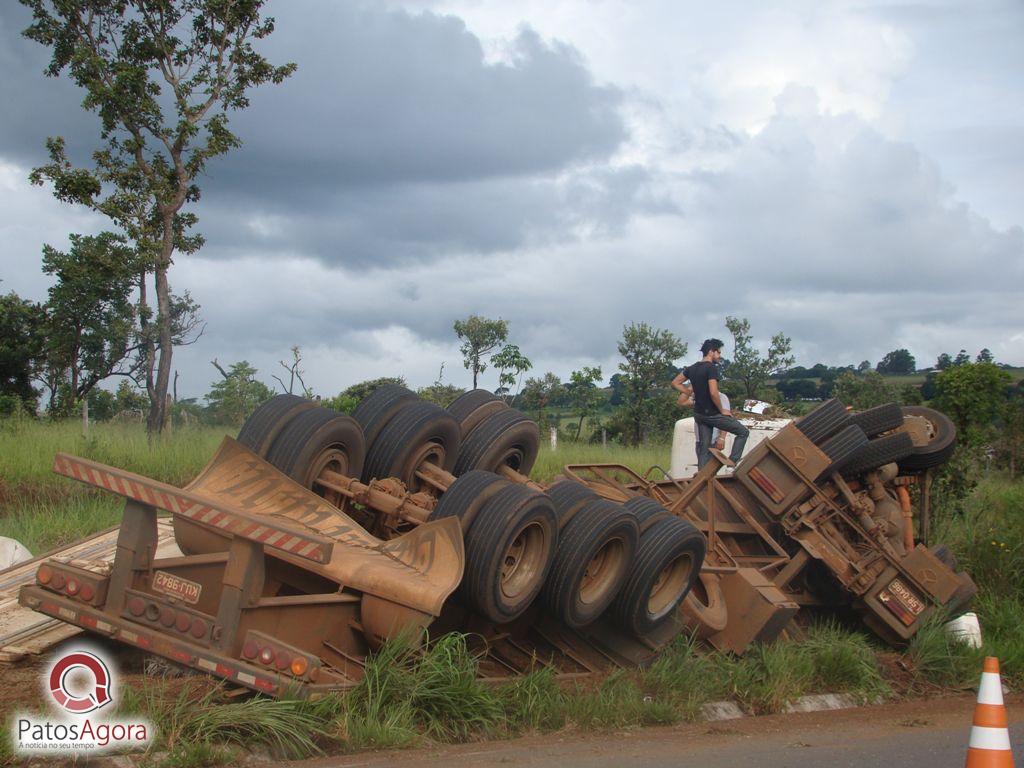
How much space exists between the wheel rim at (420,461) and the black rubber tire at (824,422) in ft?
11.0

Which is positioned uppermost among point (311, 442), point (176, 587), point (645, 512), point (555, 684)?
point (311, 442)

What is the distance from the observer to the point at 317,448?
714 centimetres

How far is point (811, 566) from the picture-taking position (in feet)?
30.4

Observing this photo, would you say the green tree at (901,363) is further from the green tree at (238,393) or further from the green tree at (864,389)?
the green tree at (238,393)

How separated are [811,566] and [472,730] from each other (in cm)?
439

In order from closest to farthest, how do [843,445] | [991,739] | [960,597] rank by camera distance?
1. [991,739]
2. [960,597]
3. [843,445]

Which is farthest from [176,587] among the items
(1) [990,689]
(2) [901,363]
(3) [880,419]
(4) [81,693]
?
(2) [901,363]

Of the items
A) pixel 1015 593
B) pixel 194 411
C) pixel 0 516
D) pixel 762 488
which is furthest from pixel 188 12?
pixel 1015 593

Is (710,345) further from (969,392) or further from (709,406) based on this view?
(969,392)

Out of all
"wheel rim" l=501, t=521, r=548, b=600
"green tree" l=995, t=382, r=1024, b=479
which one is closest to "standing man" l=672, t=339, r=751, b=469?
"wheel rim" l=501, t=521, r=548, b=600

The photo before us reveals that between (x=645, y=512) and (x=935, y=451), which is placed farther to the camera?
(x=935, y=451)

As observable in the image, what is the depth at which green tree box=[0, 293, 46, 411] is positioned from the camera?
84.0 feet

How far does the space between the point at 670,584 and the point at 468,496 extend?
1.85 meters

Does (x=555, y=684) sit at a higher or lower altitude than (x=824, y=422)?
lower
